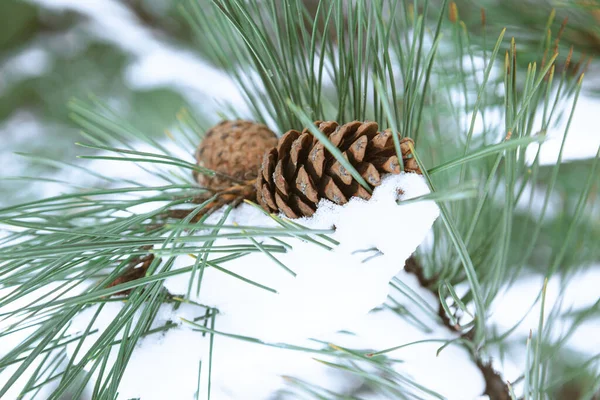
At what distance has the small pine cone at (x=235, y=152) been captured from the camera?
0.42 m

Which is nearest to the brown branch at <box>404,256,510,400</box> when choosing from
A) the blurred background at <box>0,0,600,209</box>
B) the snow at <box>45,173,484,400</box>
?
the snow at <box>45,173,484,400</box>

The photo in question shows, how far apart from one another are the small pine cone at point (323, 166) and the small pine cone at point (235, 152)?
0.07 metres

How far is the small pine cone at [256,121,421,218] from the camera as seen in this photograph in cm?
31

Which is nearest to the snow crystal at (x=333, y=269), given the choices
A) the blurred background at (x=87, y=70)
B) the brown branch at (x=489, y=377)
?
the brown branch at (x=489, y=377)

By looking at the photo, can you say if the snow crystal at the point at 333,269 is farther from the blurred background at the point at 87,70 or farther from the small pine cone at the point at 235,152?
the blurred background at the point at 87,70

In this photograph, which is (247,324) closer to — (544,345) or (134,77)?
(544,345)

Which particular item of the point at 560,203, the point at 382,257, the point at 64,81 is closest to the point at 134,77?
the point at 64,81

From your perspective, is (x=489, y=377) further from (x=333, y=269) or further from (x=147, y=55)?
(x=147, y=55)

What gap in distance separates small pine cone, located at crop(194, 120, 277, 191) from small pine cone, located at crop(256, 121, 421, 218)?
7 cm

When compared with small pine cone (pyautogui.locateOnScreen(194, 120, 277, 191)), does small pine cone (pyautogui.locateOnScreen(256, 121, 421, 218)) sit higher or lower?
lower

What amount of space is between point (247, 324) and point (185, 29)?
109 cm

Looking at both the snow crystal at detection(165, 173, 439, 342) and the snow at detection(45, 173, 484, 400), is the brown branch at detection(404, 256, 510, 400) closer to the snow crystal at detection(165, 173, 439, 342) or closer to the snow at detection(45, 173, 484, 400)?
the snow at detection(45, 173, 484, 400)

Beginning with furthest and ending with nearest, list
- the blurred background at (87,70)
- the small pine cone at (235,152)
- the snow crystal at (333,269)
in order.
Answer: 1. the blurred background at (87,70)
2. the small pine cone at (235,152)
3. the snow crystal at (333,269)

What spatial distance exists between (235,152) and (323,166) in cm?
12
